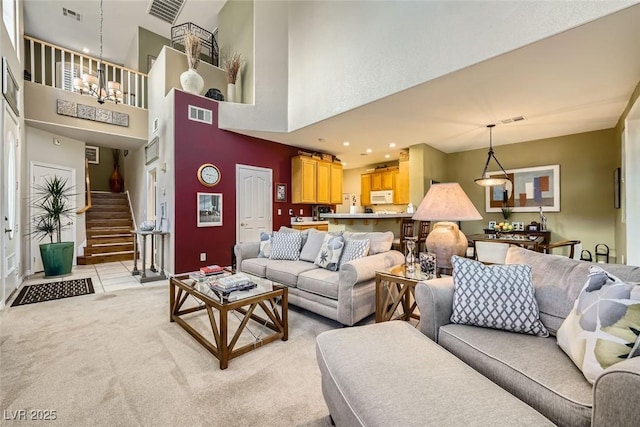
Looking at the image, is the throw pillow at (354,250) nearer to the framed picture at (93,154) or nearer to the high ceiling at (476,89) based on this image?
the high ceiling at (476,89)

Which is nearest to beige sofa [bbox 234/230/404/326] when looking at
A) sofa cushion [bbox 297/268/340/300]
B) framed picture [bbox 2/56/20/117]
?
sofa cushion [bbox 297/268/340/300]

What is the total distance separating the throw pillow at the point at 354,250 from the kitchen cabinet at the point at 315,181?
3.26m

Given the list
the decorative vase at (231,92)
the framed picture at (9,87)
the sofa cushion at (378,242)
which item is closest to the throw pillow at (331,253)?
the sofa cushion at (378,242)

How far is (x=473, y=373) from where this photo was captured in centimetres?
114

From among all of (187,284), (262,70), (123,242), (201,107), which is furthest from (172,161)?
(123,242)

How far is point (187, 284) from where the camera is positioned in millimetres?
2604

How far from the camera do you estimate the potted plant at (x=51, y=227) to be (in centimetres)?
452

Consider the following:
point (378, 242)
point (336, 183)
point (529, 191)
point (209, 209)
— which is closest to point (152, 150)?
point (209, 209)

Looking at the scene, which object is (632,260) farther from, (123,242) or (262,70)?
(123,242)

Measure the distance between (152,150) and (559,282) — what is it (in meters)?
6.25

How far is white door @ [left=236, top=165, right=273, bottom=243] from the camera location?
5.43 metres

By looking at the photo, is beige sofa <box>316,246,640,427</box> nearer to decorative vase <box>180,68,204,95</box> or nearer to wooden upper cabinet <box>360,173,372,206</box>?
decorative vase <box>180,68,204,95</box>

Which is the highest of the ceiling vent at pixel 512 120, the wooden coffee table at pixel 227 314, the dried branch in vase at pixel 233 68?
the dried branch in vase at pixel 233 68

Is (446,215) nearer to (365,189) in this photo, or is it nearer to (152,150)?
(152,150)
